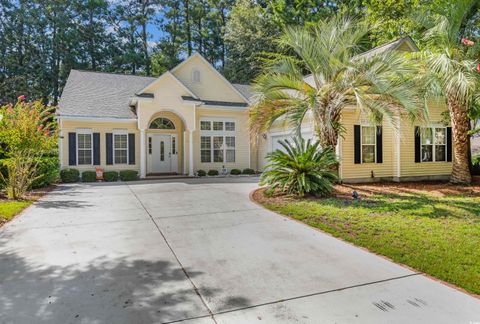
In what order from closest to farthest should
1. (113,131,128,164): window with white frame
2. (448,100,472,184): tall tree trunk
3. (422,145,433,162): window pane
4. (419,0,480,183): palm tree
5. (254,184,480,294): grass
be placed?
(254,184,480,294): grass, (419,0,480,183): palm tree, (448,100,472,184): tall tree trunk, (422,145,433,162): window pane, (113,131,128,164): window with white frame

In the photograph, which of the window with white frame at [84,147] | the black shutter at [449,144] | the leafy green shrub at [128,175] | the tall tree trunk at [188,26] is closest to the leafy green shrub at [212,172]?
the leafy green shrub at [128,175]

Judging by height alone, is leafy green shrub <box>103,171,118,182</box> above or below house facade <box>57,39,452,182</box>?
below

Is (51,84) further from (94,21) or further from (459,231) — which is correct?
(459,231)

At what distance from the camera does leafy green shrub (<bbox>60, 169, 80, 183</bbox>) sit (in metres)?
14.7

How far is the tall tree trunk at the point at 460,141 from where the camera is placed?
466 inches

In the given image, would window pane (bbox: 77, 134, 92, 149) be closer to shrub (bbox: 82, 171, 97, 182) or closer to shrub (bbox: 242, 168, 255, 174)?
shrub (bbox: 82, 171, 97, 182)

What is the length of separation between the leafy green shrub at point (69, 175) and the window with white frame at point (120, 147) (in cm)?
192

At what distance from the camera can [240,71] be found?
3028 centimetres

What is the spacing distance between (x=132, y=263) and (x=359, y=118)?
11.3 metres

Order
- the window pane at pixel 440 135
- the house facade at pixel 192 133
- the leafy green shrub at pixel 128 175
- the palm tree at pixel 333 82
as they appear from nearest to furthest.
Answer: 1. the palm tree at pixel 333 82
2. the house facade at pixel 192 133
3. the window pane at pixel 440 135
4. the leafy green shrub at pixel 128 175

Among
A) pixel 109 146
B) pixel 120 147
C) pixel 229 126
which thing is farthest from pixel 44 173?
pixel 229 126

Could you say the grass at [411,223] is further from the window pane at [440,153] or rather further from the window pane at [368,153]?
the window pane at [440,153]

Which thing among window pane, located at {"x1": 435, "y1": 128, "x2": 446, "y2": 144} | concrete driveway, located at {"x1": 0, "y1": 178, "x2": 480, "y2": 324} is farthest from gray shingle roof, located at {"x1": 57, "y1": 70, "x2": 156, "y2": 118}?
window pane, located at {"x1": 435, "y1": 128, "x2": 446, "y2": 144}

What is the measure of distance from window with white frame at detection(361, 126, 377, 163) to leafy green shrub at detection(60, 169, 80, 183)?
43.1 feet
